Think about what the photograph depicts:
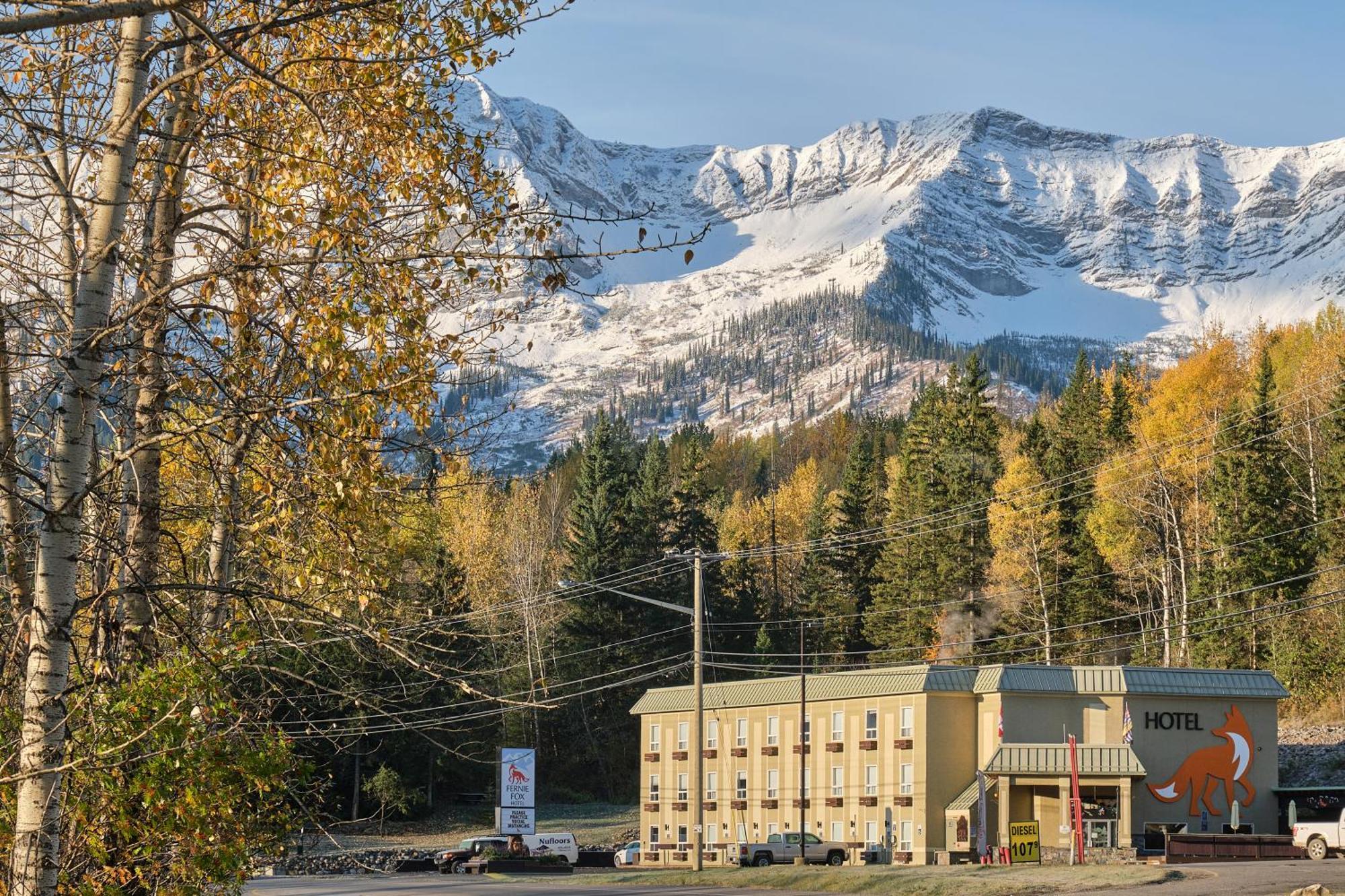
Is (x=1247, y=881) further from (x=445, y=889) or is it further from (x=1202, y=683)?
(x=1202, y=683)

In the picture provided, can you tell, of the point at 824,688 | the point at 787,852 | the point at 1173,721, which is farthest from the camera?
the point at 824,688

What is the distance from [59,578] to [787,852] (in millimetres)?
47128

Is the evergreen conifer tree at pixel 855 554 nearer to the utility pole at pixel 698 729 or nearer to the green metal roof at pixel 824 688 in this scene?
the green metal roof at pixel 824 688

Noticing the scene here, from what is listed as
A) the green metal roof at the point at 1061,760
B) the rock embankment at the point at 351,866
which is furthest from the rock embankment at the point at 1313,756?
the rock embankment at the point at 351,866

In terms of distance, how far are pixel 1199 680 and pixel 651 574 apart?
136 ft

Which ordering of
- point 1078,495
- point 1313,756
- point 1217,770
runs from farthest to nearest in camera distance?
point 1078,495
point 1313,756
point 1217,770

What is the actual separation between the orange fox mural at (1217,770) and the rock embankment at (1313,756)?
6558mm

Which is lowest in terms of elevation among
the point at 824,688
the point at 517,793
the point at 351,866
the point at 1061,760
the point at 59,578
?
the point at 351,866

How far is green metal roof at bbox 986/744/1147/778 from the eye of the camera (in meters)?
47.3

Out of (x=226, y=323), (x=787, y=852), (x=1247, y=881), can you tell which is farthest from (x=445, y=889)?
(x=226, y=323)

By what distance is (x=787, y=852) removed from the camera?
5269 cm

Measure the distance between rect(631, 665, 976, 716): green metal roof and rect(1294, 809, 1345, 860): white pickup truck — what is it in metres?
14.2

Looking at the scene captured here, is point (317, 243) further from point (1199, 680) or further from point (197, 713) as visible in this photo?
point (1199, 680)

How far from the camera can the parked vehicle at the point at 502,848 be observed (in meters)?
54.0
